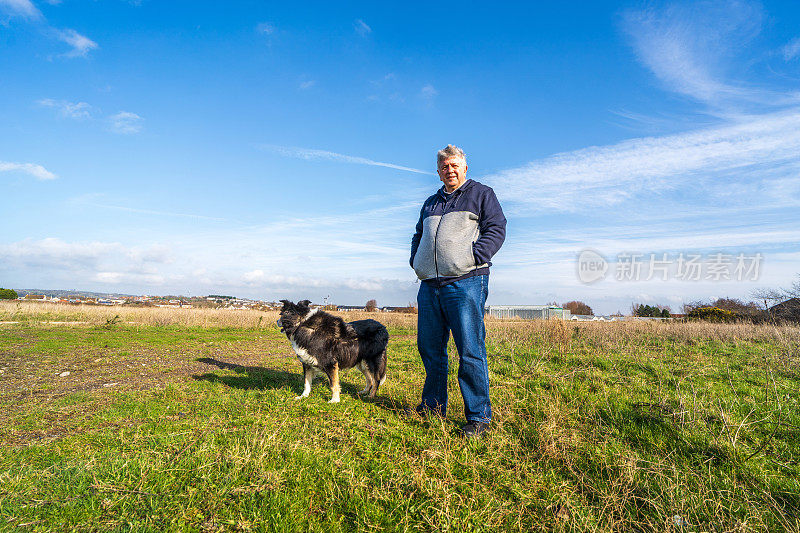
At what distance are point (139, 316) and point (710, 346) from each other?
26717 mm

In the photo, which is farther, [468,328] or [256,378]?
[256,378]

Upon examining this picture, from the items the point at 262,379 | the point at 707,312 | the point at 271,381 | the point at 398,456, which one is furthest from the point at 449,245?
the point at 707,312

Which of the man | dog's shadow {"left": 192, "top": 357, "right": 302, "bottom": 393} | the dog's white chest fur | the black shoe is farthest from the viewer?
dog's shadow {"left": 192, "top": 357, "right": 302, "bottom": 393}

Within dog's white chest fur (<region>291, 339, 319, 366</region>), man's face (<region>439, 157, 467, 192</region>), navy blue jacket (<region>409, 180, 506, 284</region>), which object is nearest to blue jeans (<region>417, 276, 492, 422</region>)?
navy blue jacket (<region>409, 180, 506, 284</region>)

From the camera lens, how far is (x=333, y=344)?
5734 millimetres

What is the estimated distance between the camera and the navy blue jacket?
12.7ft

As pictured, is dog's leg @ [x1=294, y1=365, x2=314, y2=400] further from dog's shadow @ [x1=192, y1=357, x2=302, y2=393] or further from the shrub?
the shrub

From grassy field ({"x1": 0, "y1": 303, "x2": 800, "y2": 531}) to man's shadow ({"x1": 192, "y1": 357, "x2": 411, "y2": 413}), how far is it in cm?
8

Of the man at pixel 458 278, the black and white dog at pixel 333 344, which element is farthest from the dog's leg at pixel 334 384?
the man at pixel 458 278

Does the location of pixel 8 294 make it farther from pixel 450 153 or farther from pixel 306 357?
pixel 450 153

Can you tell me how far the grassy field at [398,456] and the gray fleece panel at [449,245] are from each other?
1.66 metres

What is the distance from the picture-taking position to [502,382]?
5617 millimetres

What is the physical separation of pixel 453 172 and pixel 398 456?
2.93 metres

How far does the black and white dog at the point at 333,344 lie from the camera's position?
5680 millimetres
